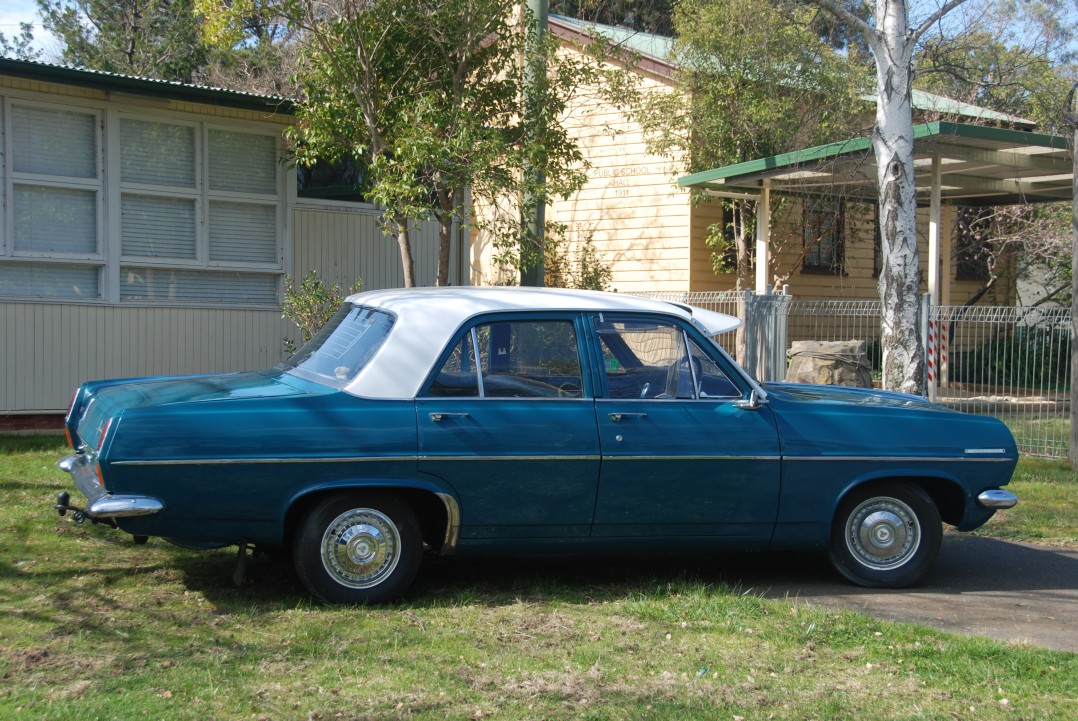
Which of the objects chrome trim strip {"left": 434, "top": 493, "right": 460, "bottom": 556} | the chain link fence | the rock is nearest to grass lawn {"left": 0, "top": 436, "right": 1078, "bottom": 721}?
chrome trim strip {"left": 434, "top": 493, "right": 460, "bottom": 556}

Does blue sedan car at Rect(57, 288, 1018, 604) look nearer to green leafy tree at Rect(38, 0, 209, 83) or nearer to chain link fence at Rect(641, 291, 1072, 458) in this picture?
chain link fence at Rect(641, 291, 1072, 458)

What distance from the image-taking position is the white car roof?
579 cm

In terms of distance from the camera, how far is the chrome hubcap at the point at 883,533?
21.2 feet

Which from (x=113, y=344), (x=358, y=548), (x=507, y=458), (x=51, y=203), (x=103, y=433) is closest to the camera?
(x=103, y=433)

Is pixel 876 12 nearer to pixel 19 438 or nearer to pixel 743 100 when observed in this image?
pixel 743 100

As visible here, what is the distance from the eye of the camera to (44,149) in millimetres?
11281

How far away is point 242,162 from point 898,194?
722 cm

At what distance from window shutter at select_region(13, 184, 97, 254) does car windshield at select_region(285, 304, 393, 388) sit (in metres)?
5.93

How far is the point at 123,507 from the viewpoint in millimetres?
5156

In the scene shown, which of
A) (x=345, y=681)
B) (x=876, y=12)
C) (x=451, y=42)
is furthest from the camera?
(x=451, y=42)

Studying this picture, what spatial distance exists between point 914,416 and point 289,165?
8.42 m

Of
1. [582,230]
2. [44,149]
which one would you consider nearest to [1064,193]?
[582,230]

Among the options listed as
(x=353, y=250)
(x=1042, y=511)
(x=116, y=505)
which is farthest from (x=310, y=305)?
(x=1042, y=511)

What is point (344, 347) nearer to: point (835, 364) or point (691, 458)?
point (691, 458)
